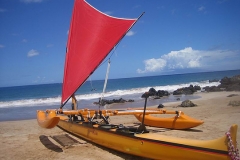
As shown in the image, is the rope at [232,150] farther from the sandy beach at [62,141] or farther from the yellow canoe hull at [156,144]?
the sandy beach at [62,141]

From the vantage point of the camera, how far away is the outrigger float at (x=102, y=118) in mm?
4320

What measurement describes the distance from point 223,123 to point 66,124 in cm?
618

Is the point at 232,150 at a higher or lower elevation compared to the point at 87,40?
lower

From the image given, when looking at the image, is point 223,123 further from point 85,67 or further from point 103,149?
point 85,67

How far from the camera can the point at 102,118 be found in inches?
299

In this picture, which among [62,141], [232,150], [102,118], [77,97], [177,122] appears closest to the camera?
[232,150]

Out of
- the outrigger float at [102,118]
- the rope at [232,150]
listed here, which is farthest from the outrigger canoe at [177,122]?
the rope at [232,150]

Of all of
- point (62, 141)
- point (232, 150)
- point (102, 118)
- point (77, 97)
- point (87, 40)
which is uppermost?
point (87, 40)

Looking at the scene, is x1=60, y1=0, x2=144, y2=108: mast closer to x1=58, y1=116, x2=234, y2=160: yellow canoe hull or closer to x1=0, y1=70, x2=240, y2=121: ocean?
x1=0, y1=70, x2=240, y2=121: ocean

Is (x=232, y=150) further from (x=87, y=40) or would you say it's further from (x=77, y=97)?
(x=77, y=97)

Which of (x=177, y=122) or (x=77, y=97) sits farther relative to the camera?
(x=77, y=97)

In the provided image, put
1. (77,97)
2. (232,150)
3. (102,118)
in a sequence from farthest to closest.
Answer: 1. (77,97)
2. (102,118)
3. (232,150)

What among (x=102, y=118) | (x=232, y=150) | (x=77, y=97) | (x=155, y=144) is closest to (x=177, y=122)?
(x=102, y=118)

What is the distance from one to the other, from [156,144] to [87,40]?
506 cm
